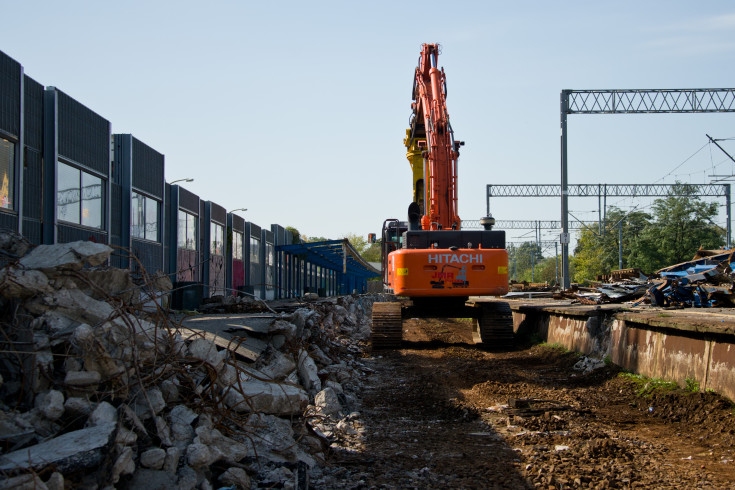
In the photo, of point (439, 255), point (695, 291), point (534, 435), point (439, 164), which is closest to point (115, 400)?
point (534, 435)

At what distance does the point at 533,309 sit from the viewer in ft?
56.1

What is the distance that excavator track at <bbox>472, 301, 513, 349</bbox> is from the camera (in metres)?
15.4

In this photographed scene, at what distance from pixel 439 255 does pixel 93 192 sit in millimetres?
8578

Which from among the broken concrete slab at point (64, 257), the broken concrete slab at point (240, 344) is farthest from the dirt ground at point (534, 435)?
the broken concrete slab at point (64, 257)

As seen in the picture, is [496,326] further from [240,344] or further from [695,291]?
[240,344]

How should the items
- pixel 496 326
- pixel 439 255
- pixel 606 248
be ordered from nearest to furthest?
pixel 439 255 → pixel 496 326 → pixel 606 248

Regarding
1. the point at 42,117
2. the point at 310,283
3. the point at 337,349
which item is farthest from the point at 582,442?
the point at 310,283

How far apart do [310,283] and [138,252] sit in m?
30.3

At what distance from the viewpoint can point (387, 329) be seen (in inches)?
601

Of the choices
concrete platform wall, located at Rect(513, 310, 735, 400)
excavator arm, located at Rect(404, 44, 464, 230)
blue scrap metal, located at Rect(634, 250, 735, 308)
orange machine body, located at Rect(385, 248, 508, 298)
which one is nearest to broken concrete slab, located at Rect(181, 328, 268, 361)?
concrete platform wall, located at Rect(513, 310, 735, 400)

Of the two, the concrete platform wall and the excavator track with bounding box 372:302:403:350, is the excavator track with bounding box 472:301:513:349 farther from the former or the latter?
the excavator track with bounding box 372:302:403:350

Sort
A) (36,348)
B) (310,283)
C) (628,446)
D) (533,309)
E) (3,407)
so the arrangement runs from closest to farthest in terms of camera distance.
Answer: (3,407)
(36,348)
(628,446)
(533,309)
(310,283)

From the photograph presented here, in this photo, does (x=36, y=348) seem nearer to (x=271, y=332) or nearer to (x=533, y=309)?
(x=271, y=332)

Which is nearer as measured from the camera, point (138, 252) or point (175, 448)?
point (175, 448)
